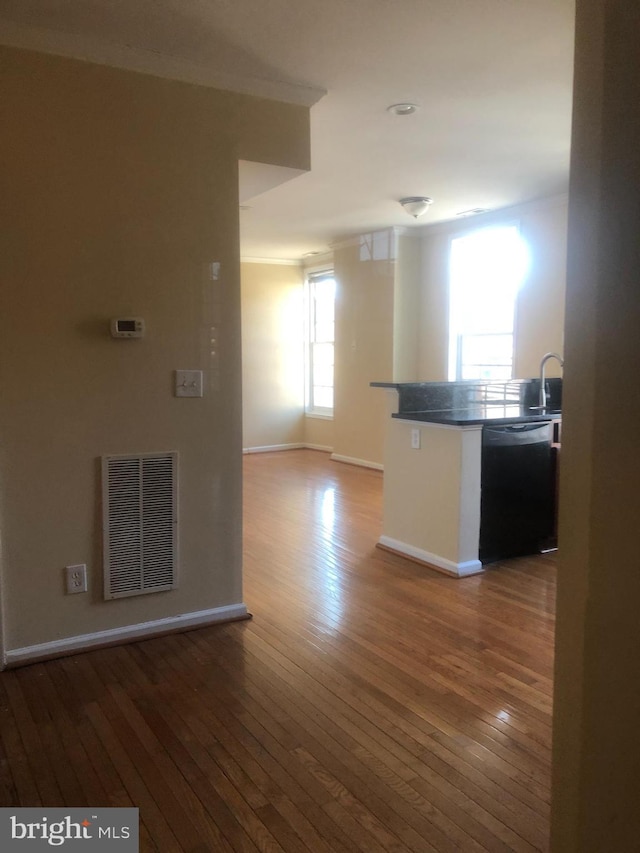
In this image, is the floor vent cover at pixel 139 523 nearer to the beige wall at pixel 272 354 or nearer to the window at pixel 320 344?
the beige wall at pixel 272 354

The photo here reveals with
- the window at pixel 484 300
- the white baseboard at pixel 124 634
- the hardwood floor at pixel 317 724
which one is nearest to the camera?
the hardwood floor at pixel 317 724

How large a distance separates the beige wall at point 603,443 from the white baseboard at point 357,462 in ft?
20.6

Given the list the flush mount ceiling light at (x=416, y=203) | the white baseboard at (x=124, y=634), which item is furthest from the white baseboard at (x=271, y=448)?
the white baseboard at (x=124, y=634)

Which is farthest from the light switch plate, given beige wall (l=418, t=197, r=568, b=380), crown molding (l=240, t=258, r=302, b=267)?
crown molding (l=240, t=258, r=302, b=267)

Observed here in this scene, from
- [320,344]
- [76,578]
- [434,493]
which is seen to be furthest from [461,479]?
[320,344]

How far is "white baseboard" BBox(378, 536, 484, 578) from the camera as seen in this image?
3789 millimetres

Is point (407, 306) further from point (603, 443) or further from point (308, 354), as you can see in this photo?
point (603, 443)

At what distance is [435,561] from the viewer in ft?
12.9

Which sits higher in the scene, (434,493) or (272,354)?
(272,354)

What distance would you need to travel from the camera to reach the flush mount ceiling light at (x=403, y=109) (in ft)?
11.0

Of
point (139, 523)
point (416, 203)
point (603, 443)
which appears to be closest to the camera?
point (603, 443)

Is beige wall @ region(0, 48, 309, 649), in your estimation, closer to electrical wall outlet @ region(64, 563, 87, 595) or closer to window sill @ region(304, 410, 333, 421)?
electrical wall outlet @ region(64, 563, 87, 595)

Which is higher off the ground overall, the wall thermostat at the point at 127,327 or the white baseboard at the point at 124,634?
the wall thermostat at the point at 127,327

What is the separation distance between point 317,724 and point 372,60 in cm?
271
